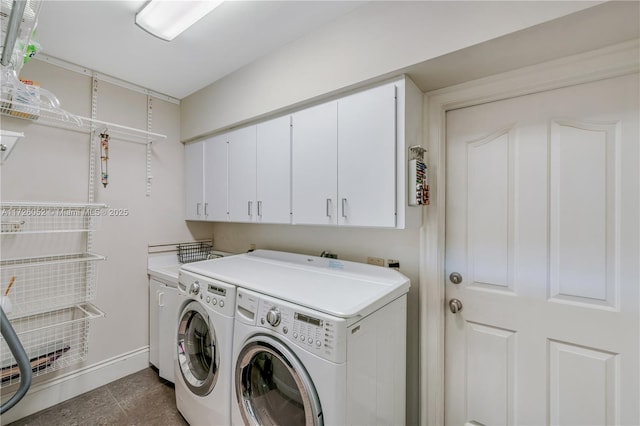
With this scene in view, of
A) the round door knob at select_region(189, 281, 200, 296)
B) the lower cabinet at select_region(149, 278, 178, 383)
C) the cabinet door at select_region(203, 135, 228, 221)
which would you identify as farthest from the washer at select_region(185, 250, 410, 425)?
the cabinet door at select_region(203, 135, 228, 221)

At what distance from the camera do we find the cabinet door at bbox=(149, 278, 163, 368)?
7.98 feet

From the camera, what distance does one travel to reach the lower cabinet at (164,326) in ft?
7.02

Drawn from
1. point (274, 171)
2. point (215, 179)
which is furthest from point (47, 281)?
point (274, 171)

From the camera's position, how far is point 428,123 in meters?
1.68

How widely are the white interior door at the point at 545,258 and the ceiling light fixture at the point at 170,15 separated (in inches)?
62.3

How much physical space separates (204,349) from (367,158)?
1631mm

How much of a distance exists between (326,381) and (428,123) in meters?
1.53

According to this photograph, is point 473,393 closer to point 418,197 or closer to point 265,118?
point 418,197

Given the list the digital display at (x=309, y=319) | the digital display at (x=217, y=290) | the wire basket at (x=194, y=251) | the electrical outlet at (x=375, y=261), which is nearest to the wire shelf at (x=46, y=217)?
the wire basket at (x=194, y=251)

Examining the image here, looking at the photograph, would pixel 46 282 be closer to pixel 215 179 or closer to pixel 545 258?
pixel 215 179

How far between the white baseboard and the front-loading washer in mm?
909

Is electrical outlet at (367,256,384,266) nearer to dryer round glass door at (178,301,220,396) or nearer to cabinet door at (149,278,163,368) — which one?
dryer round glass door at (178,301,220,396)

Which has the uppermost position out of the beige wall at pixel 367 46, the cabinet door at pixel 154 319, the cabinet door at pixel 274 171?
the beige wall at pixel 367 46

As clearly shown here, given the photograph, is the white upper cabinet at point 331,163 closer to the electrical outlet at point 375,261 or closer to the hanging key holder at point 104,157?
the electrical outlet at point 375,261
